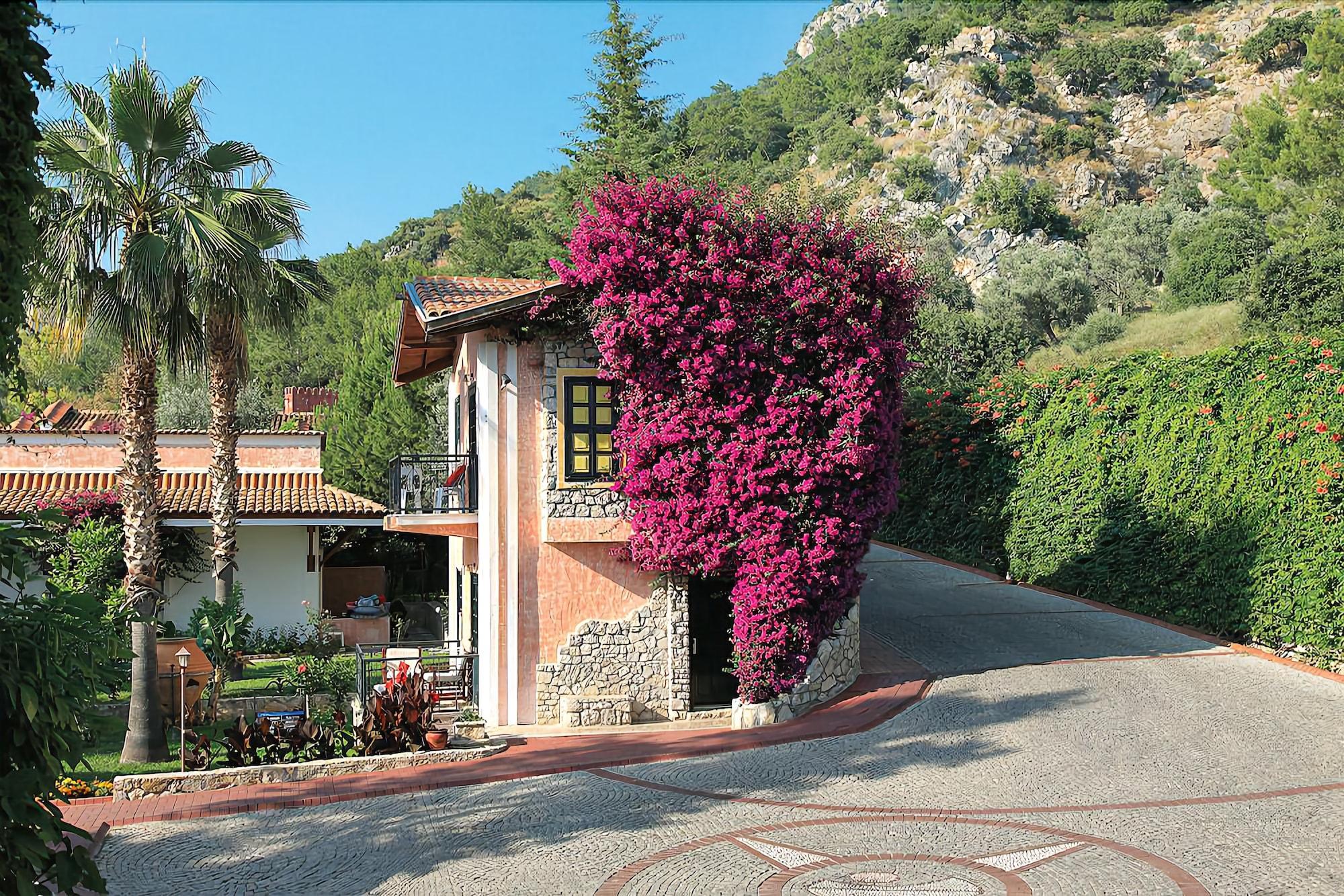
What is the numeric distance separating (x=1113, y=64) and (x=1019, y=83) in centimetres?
963

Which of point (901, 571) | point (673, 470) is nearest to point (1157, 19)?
point (901, 571)

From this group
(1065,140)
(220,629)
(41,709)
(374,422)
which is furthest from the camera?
(1065,140)

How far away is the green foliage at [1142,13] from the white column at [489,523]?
10584 cm

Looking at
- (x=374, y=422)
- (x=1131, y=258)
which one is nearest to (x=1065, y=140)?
(x=1131, y=258)

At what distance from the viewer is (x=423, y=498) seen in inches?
693

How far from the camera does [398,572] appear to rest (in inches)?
1128

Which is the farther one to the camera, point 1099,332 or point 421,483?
point 1099,332

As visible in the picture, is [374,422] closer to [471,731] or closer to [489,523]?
[489,523]

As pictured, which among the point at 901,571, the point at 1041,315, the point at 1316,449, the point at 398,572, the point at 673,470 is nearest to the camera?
the point at 673,470

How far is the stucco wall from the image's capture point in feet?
78.7

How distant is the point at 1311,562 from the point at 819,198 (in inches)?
381

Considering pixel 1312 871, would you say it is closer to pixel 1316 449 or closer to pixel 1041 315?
pixel 1316 449

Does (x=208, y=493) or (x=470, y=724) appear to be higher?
(x=208, y=493)

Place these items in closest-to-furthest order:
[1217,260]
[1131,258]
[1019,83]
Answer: [1217,260] → [1131,258] → [1019,83]
